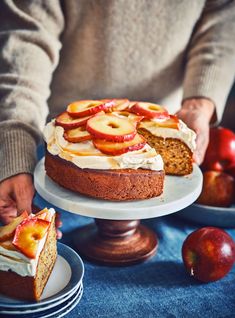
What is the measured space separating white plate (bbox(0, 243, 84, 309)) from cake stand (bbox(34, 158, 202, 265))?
0.34 feet

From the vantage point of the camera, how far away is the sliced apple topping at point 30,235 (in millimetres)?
1017

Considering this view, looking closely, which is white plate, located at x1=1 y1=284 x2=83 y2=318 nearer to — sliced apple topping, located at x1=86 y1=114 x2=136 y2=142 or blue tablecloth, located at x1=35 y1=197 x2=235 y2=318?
blue tablecloth, located at x1=35 y1=197 x2=235 y2=318

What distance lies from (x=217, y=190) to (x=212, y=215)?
79 millimetres

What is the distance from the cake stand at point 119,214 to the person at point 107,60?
0.14 meters

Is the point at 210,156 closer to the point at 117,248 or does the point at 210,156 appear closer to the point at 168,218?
the point at 168,218

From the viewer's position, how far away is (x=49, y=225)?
3.64ft

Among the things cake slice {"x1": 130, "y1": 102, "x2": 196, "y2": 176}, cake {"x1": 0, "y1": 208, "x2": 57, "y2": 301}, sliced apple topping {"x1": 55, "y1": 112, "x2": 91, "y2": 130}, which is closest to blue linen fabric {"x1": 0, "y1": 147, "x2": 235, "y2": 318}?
cake {"x1": 0, "y1": 208, "x2": 57, "y2": 301}

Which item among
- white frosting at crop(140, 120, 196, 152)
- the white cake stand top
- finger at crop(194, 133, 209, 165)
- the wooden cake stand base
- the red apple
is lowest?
the wooden cake stand base

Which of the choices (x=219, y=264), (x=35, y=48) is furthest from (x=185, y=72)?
(x=219, y=264)

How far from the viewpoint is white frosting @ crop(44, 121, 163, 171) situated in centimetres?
121

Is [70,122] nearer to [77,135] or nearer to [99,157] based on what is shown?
→ [77,135]

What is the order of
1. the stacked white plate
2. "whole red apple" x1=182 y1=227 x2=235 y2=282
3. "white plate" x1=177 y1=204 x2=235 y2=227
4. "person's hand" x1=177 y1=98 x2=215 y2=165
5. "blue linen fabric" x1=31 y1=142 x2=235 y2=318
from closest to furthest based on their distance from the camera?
1. the stacked white plate
2. "blue linen fabric" x1=31 y1=142 x2=235 y2=318
3. "whole red apple" x1=182 y1=227 x2=235 y2=282
4. "white plate" x1=177 y1=204 x2=235 y2=227
5. "person's hand" x1=177 y1=98 x2=215 y2=165

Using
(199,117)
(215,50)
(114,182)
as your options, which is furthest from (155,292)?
(215,50)

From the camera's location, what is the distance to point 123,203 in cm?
122
